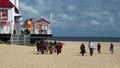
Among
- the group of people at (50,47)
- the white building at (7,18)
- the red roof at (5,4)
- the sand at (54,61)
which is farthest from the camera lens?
the red roof at (5,4)

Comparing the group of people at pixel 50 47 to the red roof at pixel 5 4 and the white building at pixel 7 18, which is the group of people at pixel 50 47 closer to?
the white building at pixel 7 18

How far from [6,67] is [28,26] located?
99.9 ft

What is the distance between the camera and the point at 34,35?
161 ft

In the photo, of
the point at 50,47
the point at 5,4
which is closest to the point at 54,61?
the point at 50,47

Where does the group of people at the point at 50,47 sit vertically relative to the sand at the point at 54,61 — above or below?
above

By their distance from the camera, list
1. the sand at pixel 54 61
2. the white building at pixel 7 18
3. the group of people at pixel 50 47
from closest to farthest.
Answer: the sand at pixel 54 61 → the group of people at pixel 50 47 → the white building at pixel 7 18

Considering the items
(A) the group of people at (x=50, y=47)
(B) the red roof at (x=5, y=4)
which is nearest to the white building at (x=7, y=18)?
(B) the red roof at (x=5, y=4)

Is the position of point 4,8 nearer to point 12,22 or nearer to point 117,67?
point 12,22

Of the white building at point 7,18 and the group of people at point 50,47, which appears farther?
the white building at point 7,18

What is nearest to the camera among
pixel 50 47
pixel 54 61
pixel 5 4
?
pixel 54 61

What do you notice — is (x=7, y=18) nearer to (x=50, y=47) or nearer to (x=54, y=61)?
(x=50, y=47)

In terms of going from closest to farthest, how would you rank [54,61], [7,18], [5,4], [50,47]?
[54,61], [50,47], [7,18], [5,4]

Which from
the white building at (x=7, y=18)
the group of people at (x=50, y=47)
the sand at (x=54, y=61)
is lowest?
the sand at (x=54, y=61)

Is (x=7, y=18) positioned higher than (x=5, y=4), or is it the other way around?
(x=5, y=4)
